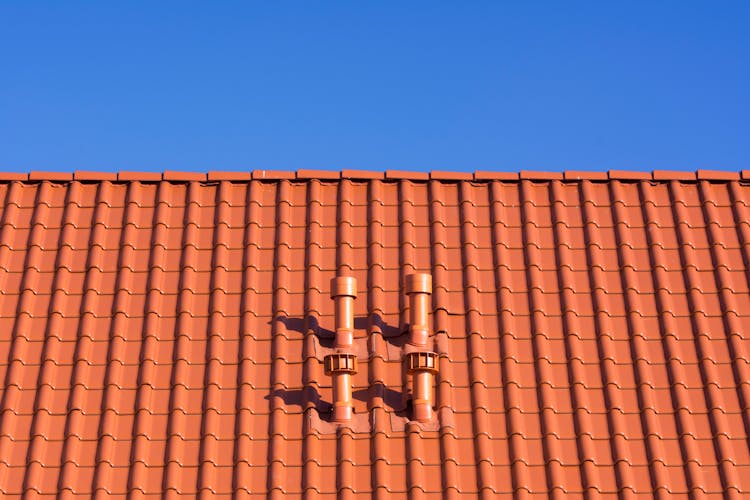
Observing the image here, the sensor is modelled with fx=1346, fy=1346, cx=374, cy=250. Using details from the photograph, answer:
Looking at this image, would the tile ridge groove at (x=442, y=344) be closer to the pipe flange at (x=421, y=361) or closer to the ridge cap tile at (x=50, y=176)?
the pipe flange at (x=421, y=361)

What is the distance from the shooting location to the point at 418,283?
14.8 meters

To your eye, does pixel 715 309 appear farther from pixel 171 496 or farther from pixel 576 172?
pixel 171 496

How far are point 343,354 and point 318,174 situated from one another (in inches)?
147

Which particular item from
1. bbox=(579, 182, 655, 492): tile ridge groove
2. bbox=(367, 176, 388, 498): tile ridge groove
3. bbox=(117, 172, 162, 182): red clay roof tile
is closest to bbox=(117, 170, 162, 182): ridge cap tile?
bbox=(117, 172, 162, 182): red clay roof tile

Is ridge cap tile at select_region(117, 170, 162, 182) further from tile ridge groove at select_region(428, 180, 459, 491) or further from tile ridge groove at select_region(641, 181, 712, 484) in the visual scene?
tile ridge groove at select_region(641, 181, 712, 484)

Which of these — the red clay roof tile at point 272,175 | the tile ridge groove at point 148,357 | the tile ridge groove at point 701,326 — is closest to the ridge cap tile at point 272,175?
the red clay roof tile at point 272,175

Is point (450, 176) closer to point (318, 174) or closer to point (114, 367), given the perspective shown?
point (318, 174)

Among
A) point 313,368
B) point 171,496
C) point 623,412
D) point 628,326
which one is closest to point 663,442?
point 623,412

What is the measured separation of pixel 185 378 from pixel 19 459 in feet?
6.29

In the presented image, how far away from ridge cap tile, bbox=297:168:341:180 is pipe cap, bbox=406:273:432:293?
8.76 ft

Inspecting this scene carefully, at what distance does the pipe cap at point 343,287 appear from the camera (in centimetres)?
1472

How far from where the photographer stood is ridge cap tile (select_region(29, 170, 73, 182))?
56.0 ft

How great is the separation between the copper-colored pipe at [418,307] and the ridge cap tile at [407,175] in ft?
8.16

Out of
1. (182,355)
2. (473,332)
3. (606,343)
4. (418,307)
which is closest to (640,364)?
(606,343)
